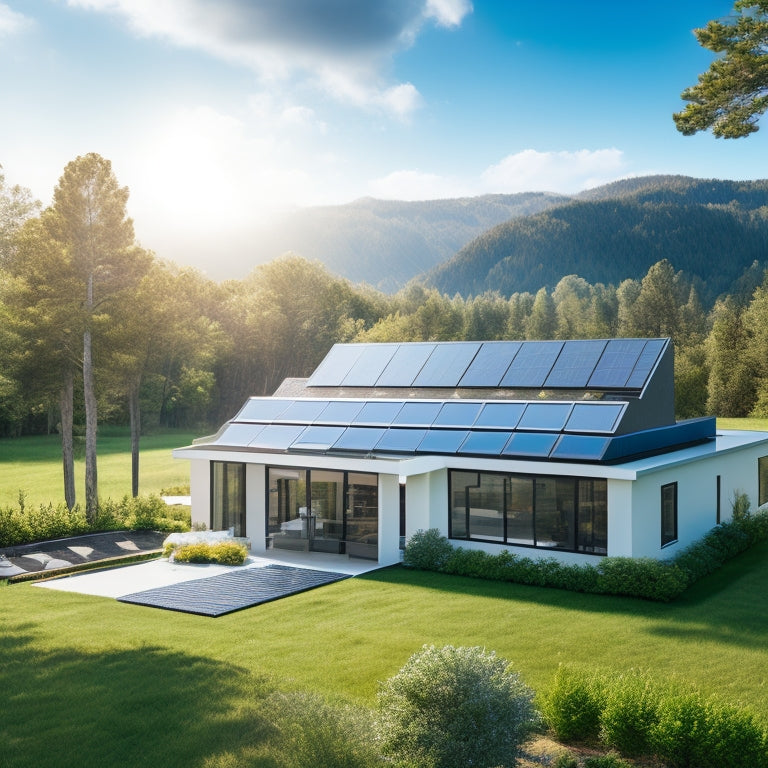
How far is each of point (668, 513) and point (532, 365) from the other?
17.6ft

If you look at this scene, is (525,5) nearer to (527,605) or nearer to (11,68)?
(11,68)

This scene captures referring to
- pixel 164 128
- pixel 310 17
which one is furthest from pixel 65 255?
pixel 310 17

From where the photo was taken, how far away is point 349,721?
7980 millimetres

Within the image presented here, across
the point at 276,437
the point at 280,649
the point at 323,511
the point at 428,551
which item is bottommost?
the point at 280,649

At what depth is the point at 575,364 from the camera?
19969mm

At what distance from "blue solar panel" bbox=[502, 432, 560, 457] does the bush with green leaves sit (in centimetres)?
915

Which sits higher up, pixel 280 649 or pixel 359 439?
pixel 359 439

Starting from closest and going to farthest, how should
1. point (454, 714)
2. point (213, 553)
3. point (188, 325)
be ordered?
1. point (454, 714)
2. point (213, 553)
3. point (188, 325)

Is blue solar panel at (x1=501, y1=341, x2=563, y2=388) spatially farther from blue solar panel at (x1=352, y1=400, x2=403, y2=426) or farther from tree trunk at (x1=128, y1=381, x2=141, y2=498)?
tree trunk at (x1=128, y1=381, x2=141, y2=498)

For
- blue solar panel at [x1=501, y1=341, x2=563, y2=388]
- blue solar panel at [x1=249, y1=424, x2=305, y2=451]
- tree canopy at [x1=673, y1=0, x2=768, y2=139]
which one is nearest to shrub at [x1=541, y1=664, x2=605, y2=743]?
blue solar panel at [x1=501, y1=341, x2=563, y2=388]

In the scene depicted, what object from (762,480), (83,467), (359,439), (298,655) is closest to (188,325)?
(83,467)

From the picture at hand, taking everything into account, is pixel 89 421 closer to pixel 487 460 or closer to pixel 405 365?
pixel 405 365

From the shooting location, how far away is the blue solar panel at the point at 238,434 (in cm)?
2064

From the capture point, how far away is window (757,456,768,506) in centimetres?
2308
